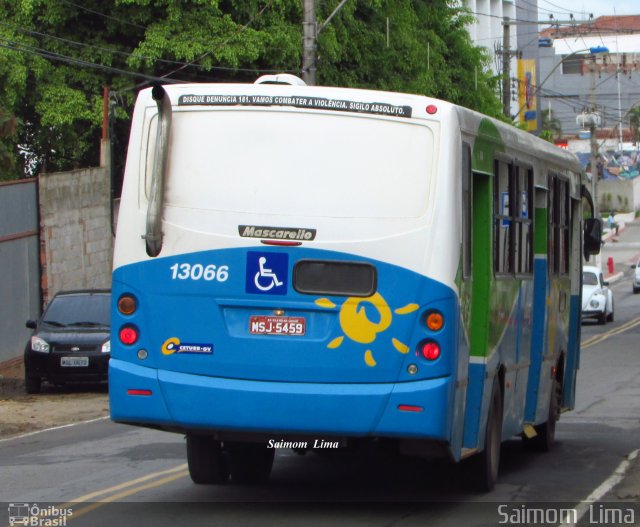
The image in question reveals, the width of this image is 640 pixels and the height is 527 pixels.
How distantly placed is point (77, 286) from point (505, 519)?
2031 centimetres

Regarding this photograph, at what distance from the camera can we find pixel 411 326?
29.1 ft

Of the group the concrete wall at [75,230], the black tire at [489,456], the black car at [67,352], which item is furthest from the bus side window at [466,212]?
the concrete wall at [75,230]

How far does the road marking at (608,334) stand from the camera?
102 ft

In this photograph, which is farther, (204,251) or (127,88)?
(127,88)

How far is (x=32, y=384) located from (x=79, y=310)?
1519 millimetres

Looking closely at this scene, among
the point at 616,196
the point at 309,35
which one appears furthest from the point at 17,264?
the point at 616,196

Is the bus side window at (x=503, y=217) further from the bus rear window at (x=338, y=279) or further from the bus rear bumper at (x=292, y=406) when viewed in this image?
the bus rear bumper at (x=292, y=406)

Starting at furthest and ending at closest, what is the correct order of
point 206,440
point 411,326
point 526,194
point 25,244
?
point 25,244, point 526,194, point 206,440, point 411,326

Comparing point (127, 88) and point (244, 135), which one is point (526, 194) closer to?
point (244, 135)

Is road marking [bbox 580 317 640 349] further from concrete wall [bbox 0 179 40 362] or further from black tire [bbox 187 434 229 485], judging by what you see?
black tire [bbox 187 434 229 485]

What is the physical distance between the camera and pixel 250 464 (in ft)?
35.7

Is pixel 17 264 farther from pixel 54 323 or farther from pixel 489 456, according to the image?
pixel 489 456

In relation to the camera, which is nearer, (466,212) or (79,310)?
(466,212)

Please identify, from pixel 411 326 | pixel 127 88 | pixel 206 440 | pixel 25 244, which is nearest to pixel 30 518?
pixel 206 440
